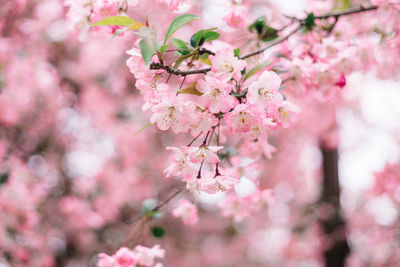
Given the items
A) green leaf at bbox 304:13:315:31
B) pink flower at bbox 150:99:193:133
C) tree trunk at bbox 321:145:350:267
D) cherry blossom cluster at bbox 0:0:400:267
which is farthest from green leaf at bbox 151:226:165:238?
tree trunk at bbox 321:145:350:267

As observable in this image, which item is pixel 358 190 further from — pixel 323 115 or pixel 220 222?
pixel 220 222

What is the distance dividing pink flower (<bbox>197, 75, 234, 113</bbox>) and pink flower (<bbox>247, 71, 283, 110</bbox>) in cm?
→ 6

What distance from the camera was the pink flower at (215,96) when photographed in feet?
2.63

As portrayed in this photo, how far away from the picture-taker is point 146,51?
0.70 metres

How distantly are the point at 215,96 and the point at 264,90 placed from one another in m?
0.13

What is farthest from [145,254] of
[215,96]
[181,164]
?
[215,96]

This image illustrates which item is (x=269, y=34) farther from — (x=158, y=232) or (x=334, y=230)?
(x=334, y=230)

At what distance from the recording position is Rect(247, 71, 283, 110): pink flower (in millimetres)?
825

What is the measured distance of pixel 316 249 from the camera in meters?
4.16

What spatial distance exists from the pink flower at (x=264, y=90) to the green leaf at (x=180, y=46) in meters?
0.18

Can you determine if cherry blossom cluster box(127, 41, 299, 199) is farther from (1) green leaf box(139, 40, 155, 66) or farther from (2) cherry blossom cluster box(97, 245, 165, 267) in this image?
(2) cherry blossom cluster box(97, 245, 165, 267)

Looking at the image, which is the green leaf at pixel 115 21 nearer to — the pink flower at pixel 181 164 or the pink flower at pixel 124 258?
the pink flower at pixel 181 164

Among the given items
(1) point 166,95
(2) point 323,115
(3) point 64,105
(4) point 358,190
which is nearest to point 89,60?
(3) point 64,105

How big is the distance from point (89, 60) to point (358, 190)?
4291 millimetres
